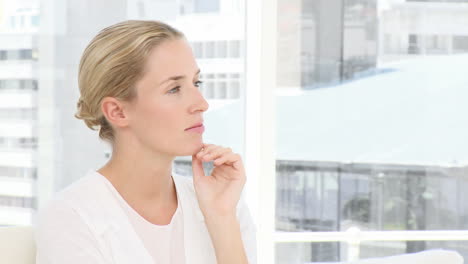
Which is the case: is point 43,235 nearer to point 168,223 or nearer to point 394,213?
point 168,223

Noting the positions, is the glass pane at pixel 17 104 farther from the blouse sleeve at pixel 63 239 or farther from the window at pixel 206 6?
the blouse sleeve at pixel 63 239

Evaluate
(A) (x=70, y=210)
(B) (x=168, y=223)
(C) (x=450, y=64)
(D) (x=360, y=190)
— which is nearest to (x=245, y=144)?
(D) (x=360, y=190)

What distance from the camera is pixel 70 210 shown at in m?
1.53

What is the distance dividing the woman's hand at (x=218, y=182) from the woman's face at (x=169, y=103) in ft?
0.22

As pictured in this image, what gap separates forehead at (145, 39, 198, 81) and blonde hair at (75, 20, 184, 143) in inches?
0.6

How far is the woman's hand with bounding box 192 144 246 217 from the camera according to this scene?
1.67m

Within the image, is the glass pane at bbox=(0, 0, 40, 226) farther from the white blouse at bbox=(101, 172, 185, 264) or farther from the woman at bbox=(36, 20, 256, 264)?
the white blouse at bbox=(101, 172, 185, 264)

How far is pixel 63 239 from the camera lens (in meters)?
1.50

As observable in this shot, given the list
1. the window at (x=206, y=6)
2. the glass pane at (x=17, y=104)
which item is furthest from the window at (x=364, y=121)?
the glass pane at (x=17, y=104)

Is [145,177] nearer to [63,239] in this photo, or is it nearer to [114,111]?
[114,111]

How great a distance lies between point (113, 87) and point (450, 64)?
221 centimetres

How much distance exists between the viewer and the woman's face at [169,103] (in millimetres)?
1616

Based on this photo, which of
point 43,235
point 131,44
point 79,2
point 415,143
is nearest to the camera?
point 43,235

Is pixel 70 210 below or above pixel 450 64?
below
